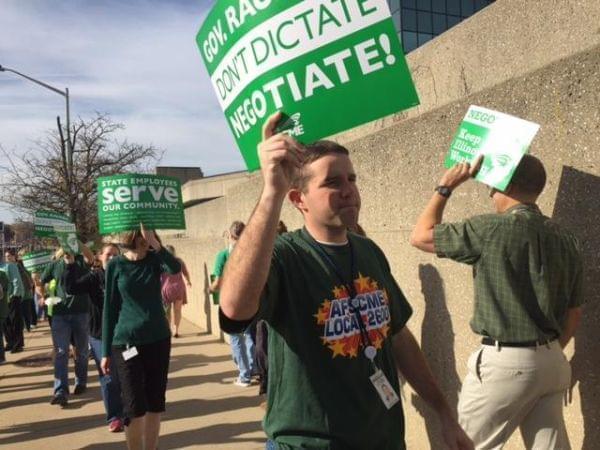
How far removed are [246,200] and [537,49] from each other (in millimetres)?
5511

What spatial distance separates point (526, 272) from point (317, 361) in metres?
1.13

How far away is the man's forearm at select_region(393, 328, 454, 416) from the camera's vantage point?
233cm

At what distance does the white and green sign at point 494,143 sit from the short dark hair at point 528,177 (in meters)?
0.08

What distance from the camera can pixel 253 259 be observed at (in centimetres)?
169

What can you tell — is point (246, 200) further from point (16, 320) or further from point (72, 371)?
point (16, 320)

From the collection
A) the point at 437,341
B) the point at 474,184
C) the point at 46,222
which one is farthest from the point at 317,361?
the point at 46,222

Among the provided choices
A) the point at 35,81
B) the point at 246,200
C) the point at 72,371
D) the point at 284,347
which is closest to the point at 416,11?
the point at 35,81

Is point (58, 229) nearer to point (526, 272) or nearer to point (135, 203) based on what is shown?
point (135, 203)

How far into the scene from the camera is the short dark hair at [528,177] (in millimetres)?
2582

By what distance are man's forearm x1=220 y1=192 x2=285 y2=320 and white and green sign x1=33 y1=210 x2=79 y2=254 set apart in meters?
5.19

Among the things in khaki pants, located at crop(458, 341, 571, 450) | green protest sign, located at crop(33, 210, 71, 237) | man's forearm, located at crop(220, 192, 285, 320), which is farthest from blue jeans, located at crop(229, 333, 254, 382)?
man's forearm, located at crop(220, 192, 285, 320)

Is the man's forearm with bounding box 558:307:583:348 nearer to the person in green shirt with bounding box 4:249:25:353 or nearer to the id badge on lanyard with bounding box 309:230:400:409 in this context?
the id badge on lanyard with bounding box 309:230:400:409

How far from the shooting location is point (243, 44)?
2164 millimetres

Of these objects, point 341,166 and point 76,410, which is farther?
point 76,410
